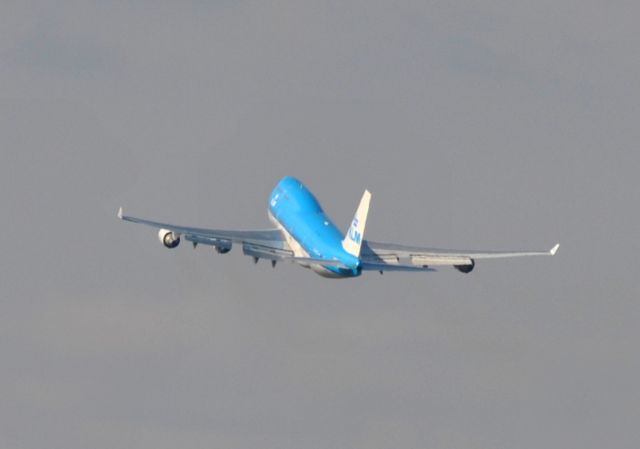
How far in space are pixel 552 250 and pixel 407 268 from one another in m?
11.6

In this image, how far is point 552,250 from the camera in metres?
200

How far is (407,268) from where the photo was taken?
19900 cm
